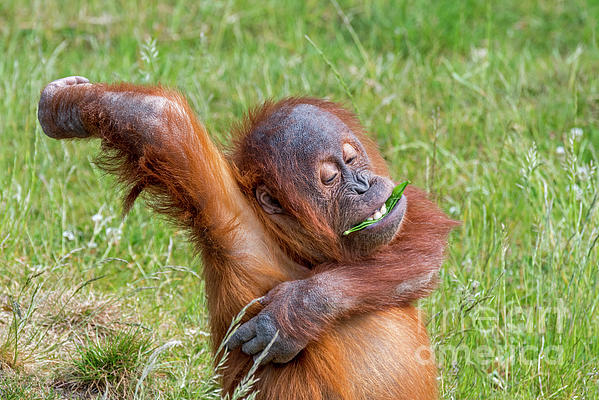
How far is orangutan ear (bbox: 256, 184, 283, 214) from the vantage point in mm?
3445

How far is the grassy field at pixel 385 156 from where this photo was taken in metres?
3.92

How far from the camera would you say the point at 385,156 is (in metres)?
5.84

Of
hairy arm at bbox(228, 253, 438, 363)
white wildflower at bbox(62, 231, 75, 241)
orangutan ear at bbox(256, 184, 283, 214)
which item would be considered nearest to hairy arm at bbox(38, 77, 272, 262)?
orangutan ear at bbox(256, 184, 283, 214)

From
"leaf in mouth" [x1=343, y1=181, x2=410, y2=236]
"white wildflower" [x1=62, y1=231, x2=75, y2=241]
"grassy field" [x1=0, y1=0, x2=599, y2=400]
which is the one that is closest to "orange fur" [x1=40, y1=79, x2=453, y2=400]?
"leaf in mouth" [x1=343, y1=181, x2=410, y2=236]

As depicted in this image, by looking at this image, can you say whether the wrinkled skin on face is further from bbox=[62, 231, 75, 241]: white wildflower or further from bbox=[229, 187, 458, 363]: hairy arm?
bbox=[62, 231, 75, 241]: white wildflower

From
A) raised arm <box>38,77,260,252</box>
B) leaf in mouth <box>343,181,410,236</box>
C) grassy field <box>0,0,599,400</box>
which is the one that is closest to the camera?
raised arm <box>38,77,260,252</box>

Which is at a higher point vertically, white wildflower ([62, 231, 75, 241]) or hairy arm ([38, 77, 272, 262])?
hairy arm ([38, 77, 272, 262])

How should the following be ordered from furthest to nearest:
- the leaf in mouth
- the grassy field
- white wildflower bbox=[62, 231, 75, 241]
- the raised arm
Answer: white wildflower bbox=[62, 231, 75, 241], the grassy field, the leaf in mouth, the raised arm

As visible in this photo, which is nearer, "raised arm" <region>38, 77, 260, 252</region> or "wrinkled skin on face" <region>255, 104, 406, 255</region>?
"raised arm" <region>38, 77, 260, 252</region>

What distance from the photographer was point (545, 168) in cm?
543

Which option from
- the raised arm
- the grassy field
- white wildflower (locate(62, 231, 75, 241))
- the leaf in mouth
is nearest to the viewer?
the raised arm

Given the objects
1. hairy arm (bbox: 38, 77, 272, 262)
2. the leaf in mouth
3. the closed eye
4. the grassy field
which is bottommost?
the grassy field

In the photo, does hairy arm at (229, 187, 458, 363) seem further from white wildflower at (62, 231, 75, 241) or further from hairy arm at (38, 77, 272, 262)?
white wildflower at (62, 231, 75, 241)

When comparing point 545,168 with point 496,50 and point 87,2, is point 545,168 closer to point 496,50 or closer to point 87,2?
point 496,50
